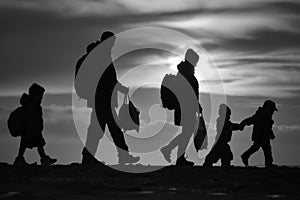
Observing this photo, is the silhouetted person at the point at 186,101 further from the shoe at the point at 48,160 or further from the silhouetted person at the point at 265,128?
the shoe at the point at 48,160

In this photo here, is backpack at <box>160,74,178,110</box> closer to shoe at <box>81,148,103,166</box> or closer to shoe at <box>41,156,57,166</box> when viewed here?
shoe at <box>81,148,103,166</box>

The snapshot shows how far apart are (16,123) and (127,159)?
3.63 metres

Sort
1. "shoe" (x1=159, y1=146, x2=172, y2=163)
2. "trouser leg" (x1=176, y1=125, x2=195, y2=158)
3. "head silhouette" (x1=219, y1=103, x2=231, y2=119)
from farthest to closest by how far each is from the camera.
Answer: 1. "head silhouette" (x1=219, y1=103, x2=231, y2=119)
2. "shoe" (x1=159, y1=146, x2=172, y2=163)
3. "trouser leg" (x1=176, y1=125, x2=195, y2=158)

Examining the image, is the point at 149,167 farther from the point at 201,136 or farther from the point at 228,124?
the point at 228,124

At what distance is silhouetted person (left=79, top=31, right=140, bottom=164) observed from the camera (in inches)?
593

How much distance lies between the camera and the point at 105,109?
15.4 metres

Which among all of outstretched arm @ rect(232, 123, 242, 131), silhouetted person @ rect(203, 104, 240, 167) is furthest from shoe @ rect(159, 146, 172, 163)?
outstretched arm @ rect(232, 123, 242, 131)

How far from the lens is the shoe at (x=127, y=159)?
→ 50.0ft

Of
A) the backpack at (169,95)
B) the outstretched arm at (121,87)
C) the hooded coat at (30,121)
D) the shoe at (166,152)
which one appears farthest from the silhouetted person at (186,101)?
the hooded coat at (30,121)

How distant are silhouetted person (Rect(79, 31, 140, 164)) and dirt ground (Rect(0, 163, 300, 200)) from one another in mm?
1526

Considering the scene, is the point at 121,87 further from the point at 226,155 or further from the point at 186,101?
the point at 226,155

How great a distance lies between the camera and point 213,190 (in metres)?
10.2

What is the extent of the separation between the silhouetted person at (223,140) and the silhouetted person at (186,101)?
3225 mm

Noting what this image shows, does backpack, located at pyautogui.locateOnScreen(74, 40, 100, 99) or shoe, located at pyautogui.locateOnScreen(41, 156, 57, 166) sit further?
shoe, located at pyautogui.locateOnScreen(41, 156, 57, 166)
